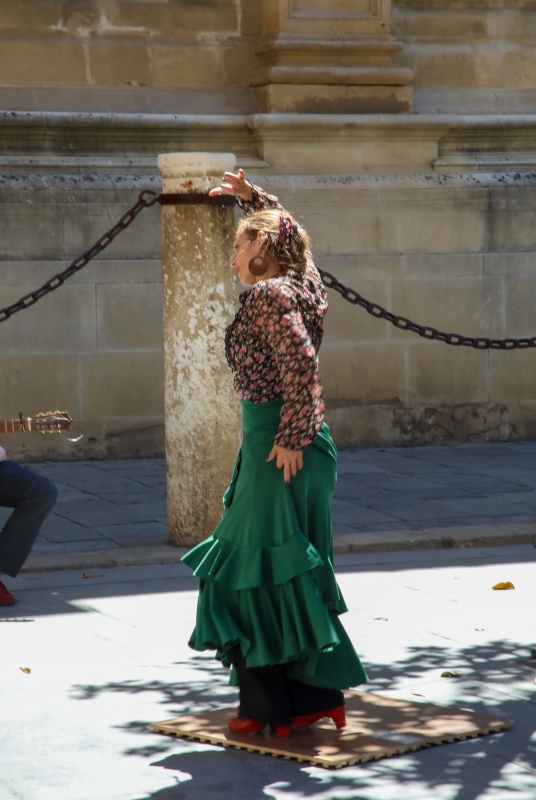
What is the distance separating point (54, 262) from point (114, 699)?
609 cm

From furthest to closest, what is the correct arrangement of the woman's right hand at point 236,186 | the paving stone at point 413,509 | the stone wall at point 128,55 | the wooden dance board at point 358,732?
the stone wall at point 128,55, the paving stone at point 413,509, the woman's right hand at point 236,186, the wooden dance board at point 358,732

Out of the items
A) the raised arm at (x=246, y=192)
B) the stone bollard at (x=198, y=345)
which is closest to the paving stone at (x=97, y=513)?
the stone bollard at (x=198, y=345)

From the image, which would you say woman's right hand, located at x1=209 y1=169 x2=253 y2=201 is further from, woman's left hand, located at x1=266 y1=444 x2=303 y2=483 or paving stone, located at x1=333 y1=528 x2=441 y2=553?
paving stone, located at x1=333 y1=528 x2=441 y2=553

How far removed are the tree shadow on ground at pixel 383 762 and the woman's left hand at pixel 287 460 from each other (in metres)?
0.91

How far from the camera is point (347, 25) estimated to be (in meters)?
11.3

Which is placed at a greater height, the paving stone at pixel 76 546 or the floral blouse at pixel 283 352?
the floral blouse at pixel 283 352

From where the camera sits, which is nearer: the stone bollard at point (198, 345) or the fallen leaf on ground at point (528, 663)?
the fallen leaf on ground at point (528, 663)

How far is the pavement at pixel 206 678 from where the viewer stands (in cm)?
398

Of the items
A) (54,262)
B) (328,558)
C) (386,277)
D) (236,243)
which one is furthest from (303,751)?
(386,277)

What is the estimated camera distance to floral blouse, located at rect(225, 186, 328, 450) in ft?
14.2

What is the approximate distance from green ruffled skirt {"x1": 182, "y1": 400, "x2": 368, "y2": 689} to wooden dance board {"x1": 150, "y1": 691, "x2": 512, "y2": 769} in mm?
175

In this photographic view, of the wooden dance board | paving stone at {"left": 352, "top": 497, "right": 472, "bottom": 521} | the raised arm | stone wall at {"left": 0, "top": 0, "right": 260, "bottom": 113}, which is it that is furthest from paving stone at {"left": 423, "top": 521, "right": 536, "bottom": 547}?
stone wall at {"left": 0, "top": 0, "right": 260, "bottom": 113}

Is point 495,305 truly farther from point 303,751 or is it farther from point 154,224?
point 303,751

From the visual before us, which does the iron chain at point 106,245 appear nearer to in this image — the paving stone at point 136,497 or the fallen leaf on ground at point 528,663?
the paving stone at point 136,497
